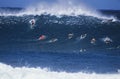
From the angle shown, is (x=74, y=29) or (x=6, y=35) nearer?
(x=6, y=35)

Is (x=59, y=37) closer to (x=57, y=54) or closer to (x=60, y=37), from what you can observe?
(x=60, y=37)

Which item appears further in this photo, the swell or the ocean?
the swell

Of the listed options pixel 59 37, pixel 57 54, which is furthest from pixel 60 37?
pixel 57 54

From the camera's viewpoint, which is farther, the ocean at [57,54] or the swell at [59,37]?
the swell at [59,37]

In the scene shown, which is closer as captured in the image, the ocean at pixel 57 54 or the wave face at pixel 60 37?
the ocean at pixel 57 54

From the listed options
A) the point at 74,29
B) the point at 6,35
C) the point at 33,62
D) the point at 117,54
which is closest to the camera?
the point at 33,62

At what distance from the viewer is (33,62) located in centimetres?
1858

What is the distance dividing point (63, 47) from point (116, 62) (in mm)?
6414

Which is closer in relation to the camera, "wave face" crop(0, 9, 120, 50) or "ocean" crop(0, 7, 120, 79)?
"ocean" crop(0, 7, 120, 79)

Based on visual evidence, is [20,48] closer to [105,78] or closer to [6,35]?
[6,35]

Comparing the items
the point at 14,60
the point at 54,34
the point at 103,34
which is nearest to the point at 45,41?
the point at 54,34

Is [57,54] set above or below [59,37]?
above

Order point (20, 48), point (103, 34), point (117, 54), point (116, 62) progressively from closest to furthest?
point (116, 62), point (117, 54), point (20, 48), point (103, 34)

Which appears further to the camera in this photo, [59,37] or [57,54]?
[59,37]
